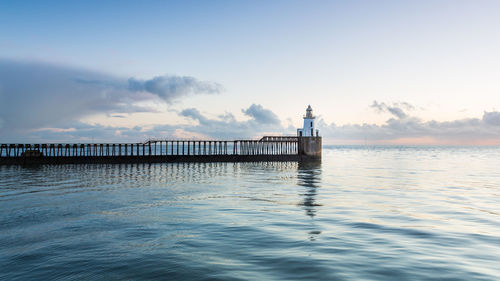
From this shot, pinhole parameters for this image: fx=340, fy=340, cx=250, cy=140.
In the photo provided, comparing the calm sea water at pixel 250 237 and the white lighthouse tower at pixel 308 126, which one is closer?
the calm sea water at pixel 250 237

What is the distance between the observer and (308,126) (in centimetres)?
5869

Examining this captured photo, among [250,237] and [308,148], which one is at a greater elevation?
[308,148]

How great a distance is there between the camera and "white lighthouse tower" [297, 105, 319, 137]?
5834 cm

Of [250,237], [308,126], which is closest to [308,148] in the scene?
→ [308,126]

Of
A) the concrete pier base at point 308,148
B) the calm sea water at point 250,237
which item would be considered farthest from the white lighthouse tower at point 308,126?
the calm sea water at point 250,237

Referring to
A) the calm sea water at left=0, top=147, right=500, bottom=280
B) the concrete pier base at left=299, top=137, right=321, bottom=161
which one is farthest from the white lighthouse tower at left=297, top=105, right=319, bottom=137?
the calm sea water at left=0, top=147, right=500, bottom=280

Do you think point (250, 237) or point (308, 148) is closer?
point (250, 237)

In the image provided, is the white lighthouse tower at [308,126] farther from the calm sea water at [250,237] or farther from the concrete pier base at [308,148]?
the calm sea water at [250,237]

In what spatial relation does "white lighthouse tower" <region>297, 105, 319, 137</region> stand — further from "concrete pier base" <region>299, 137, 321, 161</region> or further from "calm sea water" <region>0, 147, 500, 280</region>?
"calm sea water" <region>0, 147, 500, 280</region>

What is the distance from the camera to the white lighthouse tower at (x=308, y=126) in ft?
191

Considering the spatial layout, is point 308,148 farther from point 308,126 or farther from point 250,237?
point 250,237

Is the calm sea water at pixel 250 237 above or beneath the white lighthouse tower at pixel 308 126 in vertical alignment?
beneath

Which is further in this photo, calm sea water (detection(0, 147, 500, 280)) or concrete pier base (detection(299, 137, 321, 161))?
concrete pier base (detection(299, 137, 321, 161))

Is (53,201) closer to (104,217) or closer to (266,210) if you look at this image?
(104,217)
